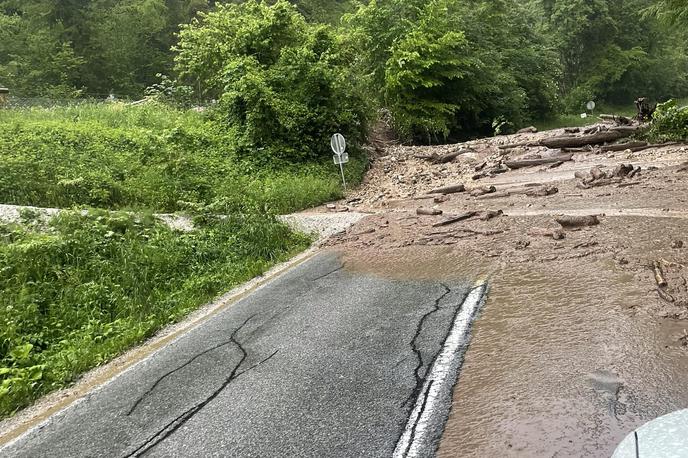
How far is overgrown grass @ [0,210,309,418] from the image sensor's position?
22.0 ft

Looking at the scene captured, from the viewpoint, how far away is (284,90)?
19781mm

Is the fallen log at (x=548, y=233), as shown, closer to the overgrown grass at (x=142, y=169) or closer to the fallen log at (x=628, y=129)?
the overgrown grass at (x=142, y=169)

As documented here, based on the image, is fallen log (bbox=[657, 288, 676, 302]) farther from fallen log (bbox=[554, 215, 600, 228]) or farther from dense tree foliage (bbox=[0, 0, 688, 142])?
dense tree foliage (bbox=[0, 0, 688, 142])

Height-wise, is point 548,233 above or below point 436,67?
below

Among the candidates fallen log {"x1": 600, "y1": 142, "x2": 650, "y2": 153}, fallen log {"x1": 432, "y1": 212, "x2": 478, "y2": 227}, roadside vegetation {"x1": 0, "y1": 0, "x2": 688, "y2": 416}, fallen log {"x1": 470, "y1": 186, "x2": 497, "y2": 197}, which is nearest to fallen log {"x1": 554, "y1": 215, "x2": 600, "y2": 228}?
fallen log {"x1": 432, "y1": 212, "x2": 478, "y2": 227}

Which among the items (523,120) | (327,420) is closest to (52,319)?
(327,420)

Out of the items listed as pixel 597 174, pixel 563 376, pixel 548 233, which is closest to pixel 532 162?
pixel 597 174

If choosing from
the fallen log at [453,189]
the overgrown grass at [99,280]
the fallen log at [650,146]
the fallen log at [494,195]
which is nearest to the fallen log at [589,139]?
the fallen log at [650,146]

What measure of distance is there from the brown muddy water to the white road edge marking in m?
0.08

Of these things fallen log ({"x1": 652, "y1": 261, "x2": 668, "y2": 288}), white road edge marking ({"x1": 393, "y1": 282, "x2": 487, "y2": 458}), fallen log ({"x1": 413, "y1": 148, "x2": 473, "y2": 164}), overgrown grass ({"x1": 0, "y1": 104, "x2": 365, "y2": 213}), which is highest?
overgrown grass ({"x1": 0, "y1": 104, "x2": 365, "y2": 213})

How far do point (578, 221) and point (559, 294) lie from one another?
3.27 m

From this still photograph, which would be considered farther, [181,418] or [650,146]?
[650,146]

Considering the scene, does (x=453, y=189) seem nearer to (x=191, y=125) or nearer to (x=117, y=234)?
(x=117, y=234)

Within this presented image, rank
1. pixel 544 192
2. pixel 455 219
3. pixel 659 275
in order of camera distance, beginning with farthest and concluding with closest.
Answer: pixel 544 192 < pixel 455 219 < pixel 659 275
